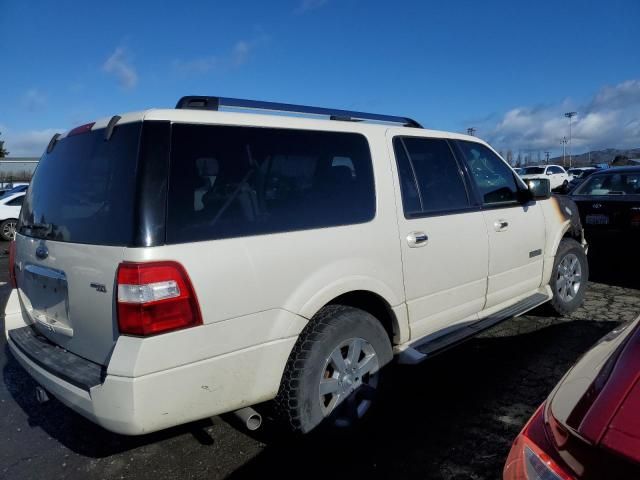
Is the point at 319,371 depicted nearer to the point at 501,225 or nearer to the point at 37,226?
the point at 37,226

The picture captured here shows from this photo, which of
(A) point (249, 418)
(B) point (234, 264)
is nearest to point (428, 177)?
(B) point (234, 264)

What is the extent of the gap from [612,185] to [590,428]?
669 centimetres

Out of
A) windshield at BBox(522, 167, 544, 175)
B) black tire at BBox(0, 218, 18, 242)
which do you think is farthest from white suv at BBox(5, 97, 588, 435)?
windshield at BBox(522, 167, 544, 175)

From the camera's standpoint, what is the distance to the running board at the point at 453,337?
10.2 ft

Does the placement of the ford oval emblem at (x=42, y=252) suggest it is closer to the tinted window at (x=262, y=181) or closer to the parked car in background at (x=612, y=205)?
the tinted window at (x=262, y=181)

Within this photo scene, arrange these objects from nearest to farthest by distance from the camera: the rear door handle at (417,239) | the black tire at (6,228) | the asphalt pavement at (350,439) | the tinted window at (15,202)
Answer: the asphalt pavement at (350,439) → the rear door handle at (417,239) → the black tire at (6,228) → the tinted window at (15,202)

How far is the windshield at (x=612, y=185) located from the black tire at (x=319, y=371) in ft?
18.0

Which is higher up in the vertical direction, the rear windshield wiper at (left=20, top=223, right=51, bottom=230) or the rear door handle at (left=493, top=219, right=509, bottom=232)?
the rear windshield wiper at (left=20, top=223, right=51, bottom=230)

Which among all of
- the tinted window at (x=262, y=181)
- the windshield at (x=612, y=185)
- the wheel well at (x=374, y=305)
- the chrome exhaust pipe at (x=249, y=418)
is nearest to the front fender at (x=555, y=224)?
the wheel well at (x=374, y=305)

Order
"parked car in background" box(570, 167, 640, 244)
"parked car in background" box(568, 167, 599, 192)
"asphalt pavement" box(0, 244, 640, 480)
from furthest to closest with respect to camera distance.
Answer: "parked car in background" box(568, 167, 599, 192) → "parked car in background" box(570, 167, 640, 244) → "asphalt pavement" box(0, 244, 640, 480)

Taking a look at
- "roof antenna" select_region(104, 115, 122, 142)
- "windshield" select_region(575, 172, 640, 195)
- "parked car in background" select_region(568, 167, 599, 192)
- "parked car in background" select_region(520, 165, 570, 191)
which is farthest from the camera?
"parked car in background" select_region(520, 165, 570, 191)

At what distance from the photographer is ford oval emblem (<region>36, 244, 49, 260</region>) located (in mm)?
2602

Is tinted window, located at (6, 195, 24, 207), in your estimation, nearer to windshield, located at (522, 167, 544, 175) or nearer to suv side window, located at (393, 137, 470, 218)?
suv side window, located at (393, 137, 470, 218)

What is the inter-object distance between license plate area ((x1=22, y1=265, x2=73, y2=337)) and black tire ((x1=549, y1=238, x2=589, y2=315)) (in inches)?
165
